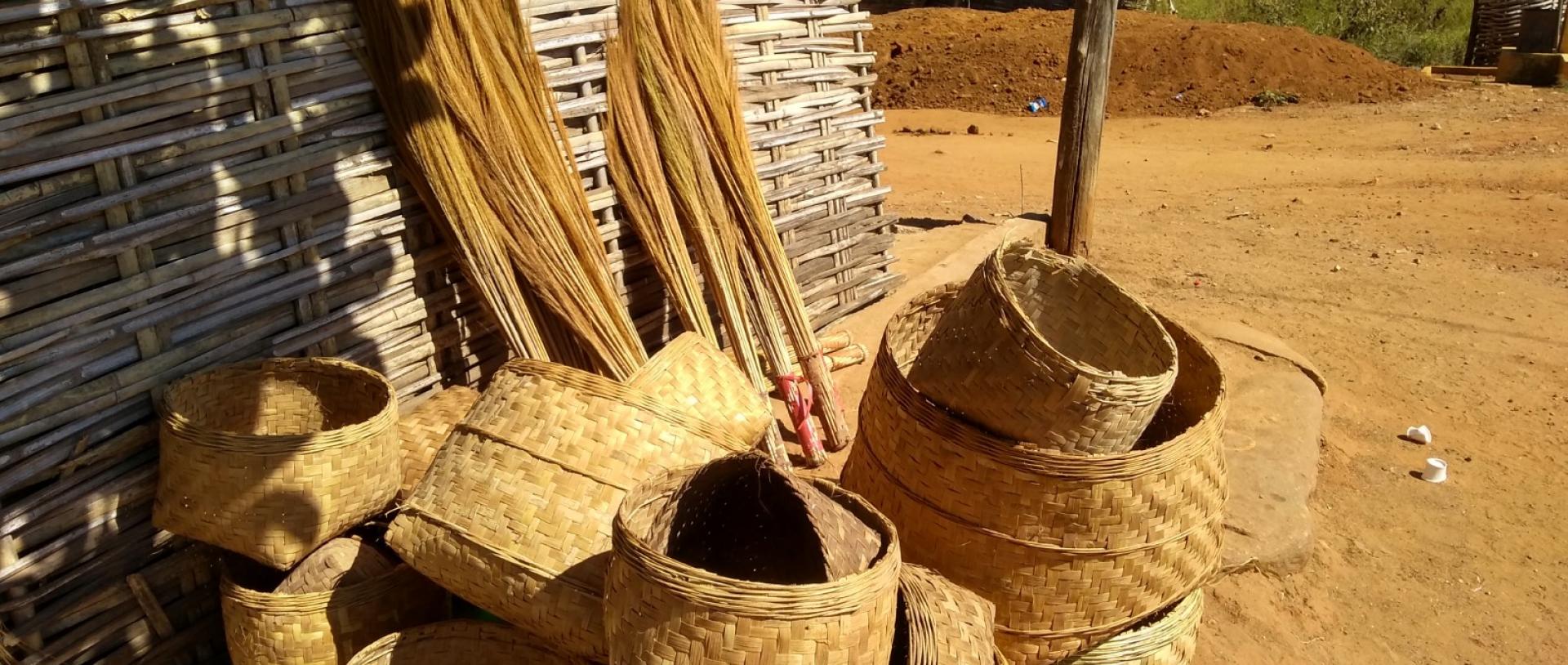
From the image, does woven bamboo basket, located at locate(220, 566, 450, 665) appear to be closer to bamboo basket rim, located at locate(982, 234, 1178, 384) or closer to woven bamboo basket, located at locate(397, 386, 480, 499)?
woven bamboo basket, located at locate(397, 386, 480, 499)

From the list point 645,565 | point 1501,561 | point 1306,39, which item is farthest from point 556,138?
point 1306,39

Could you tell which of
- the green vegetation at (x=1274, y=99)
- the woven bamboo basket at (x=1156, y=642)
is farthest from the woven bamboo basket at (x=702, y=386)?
the green vegetation at (x=1274, y=99)

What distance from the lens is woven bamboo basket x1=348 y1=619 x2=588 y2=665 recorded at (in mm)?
2277

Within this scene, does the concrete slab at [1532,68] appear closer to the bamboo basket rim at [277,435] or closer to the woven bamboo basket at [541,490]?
the woven bamboo basket at [541,490]

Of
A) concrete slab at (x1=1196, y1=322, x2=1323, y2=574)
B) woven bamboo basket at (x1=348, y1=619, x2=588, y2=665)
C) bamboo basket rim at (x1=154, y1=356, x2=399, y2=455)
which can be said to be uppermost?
bamboo basket rim at (x1=154, y1=356, x2=399, y2=455)

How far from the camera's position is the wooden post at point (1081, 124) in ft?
16.8

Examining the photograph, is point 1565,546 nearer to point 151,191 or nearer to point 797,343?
point 797,343

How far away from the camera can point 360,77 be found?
9.23ft

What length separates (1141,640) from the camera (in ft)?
7.86

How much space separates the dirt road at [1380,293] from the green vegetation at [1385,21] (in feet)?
9.40

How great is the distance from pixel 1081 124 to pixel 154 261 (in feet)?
13.3

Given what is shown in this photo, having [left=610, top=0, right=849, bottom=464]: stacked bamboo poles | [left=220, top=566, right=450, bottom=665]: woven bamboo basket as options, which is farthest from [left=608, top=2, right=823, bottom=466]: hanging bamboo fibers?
[left=220, top=566, right=450, bottom=665]: woven bamboo basket

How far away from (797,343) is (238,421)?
5.44ft

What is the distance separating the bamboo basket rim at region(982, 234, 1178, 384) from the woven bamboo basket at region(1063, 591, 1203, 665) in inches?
20.4
